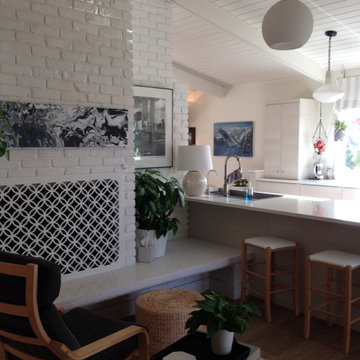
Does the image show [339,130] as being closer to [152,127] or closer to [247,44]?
[247,44]

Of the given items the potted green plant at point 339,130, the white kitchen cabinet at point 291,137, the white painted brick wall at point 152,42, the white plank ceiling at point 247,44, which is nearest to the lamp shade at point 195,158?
the white painted brick wall at point 152,42

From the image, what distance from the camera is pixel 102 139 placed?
3.26 metres

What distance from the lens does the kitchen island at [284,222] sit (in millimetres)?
3223

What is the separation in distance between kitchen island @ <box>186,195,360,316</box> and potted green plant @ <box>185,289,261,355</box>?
1.32m

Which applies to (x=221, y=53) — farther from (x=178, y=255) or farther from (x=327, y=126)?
(x=178, y=255)

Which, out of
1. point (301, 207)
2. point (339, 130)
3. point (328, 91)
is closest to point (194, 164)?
point (301, 207)

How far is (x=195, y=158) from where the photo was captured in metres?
4.09

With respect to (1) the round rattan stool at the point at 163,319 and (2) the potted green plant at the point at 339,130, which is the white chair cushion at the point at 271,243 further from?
(2) the potted green plant at the point at 339,130

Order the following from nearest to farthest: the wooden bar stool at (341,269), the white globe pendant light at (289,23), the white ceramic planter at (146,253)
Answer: the white globe pendant light at (289,23), the wooden bar stool at (341,269), the white ceramic planter at (146,253)

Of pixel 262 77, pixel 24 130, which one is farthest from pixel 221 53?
pixel 24 130

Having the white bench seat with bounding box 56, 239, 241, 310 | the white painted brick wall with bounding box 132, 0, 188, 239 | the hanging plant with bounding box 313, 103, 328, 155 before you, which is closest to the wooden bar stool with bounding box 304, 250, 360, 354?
the white bench seat with bounding box 56, 239, 241, 310

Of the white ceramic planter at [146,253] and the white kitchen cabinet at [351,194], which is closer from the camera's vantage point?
the white ceramic planter at [146,253]

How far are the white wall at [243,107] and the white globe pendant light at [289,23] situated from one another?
13.4ft

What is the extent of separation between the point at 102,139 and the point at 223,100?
207 inches
